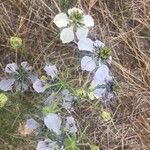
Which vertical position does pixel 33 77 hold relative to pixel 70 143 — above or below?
above

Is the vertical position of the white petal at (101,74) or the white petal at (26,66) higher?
the white petal at (26,66)

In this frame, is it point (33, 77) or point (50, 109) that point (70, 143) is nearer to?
point (50, 109)

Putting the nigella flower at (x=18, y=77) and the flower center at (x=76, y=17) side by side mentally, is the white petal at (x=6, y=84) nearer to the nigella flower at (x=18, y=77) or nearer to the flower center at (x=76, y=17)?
the nigella flower at (x=18, y=77)

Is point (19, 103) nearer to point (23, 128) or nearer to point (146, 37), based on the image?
point (23, 128)

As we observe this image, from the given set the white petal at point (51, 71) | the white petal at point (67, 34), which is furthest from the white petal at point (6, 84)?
the white petal at point (67, 34)

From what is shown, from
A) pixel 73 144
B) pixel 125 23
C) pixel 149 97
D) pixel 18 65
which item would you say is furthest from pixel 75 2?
pixel 73 144

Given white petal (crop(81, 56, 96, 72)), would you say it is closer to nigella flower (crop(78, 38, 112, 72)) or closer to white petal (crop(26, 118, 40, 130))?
A: nigella flower (crop(78, 38, 112, 72))

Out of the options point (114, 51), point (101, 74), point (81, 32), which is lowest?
point (114, 51)

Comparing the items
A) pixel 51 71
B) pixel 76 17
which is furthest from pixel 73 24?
pixel 51 71
